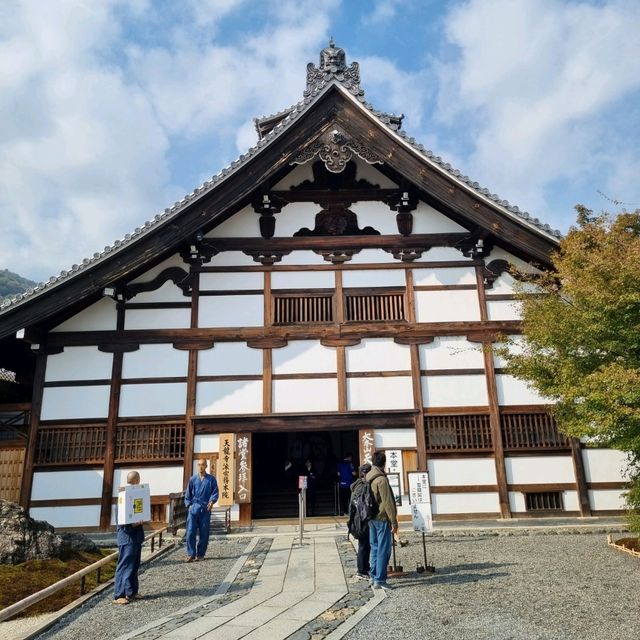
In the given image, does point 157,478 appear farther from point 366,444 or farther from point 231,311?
point 366,444

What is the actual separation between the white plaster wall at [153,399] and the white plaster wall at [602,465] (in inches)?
360

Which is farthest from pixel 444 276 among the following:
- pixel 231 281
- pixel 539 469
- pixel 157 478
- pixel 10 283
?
pixel 10 283

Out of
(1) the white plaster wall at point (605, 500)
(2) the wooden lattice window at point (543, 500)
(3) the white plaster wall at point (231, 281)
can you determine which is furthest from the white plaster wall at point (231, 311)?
(1) the white plaster wall at point (605, 500)

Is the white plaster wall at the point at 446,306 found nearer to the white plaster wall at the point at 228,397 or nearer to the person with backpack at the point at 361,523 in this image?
the white plaster wall at the point at 228,397

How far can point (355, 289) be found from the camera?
509 inches

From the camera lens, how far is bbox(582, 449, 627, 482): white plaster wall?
11.8 metres

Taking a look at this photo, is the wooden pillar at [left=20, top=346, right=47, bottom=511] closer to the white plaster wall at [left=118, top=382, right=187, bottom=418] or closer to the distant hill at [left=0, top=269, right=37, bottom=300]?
the white plaster wall at [left=118, top=382, right=187, bottom=418]

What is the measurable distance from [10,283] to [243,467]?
10614 cm

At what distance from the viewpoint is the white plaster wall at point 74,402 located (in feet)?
38.8

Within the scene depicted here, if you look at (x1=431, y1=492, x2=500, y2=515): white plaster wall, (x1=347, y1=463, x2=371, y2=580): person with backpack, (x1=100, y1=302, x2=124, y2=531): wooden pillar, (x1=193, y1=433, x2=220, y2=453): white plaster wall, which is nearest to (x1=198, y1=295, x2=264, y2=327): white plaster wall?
(x1=100, y1=302, x2=124, y2=531): wooden pillar

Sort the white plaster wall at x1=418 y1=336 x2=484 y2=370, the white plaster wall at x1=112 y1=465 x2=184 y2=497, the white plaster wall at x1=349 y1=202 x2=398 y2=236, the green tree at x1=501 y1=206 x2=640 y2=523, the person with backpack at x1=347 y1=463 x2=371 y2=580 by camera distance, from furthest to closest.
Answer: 1. the white plaster wall at x1=349 y1=202 x2=398 y2=236
2. the white plaster wall at x1=418 y1=336 x2=484 y2=370
3. the white plaster wall at x1=112 y1=465 x2=184 y2=497
4. the green tree at x1=501 y1=206 x2=640 y2=523
5. the person with backpack at x1=347 y1=463 x2=371 y2=580

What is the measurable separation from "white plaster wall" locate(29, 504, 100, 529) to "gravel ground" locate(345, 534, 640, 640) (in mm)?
6703

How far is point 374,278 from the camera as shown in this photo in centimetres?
1305

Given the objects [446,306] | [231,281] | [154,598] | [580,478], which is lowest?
[154,598]
